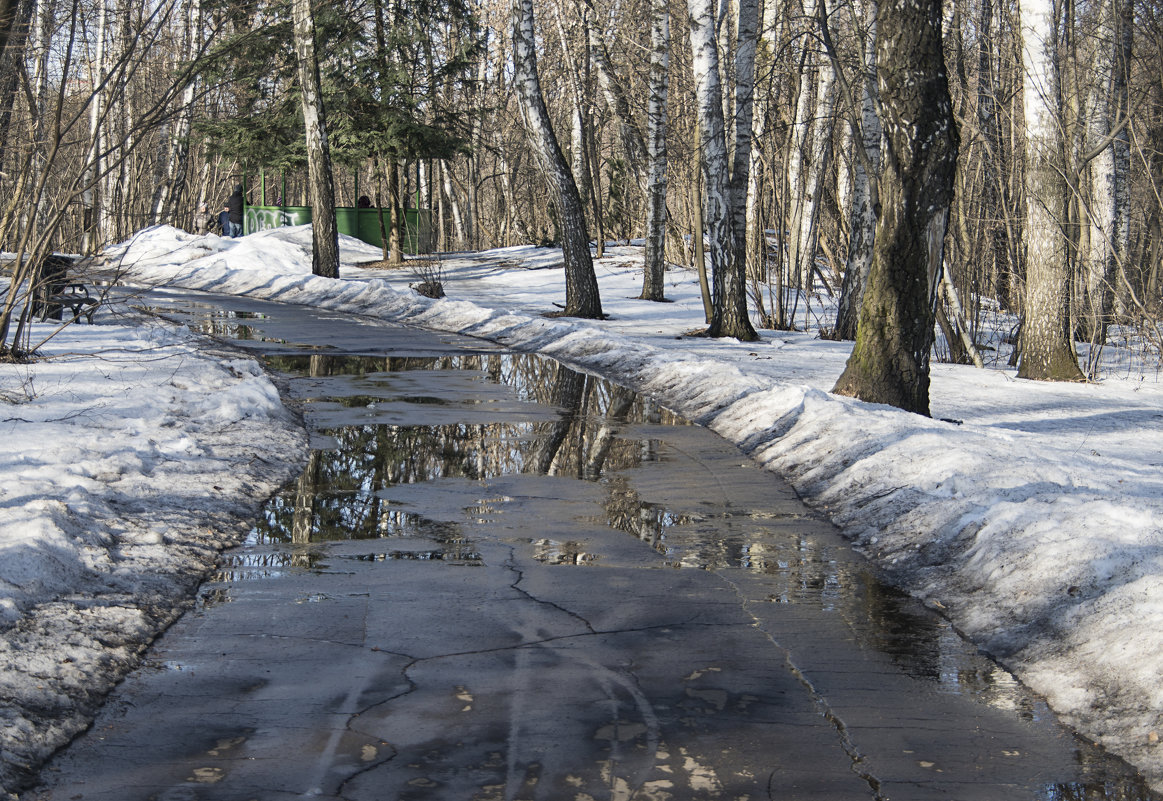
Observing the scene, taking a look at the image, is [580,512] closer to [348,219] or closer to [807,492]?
[807,492]

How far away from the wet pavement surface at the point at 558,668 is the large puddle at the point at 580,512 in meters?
0.02

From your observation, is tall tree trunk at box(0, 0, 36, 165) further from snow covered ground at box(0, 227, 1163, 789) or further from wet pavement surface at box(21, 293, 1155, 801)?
wet pavement surface at box(21, 293, 1155, 801)

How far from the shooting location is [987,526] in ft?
20.3

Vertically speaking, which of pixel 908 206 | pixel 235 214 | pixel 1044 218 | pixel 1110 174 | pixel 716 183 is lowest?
pixel 908 206

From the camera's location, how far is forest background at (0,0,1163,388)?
1069 cm

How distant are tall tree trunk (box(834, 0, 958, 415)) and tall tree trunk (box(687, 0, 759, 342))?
22.2 ft

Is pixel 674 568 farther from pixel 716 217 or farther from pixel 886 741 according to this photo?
pixel 716 217

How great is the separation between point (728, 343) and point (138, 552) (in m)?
11.9

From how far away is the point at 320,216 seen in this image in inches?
1026

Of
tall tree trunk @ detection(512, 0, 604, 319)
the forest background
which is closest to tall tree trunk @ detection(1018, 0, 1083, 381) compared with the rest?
the forest background

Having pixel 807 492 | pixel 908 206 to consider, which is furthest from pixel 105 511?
pixel 908 206

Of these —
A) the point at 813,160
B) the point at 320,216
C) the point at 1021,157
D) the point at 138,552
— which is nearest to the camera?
the point at 138,552

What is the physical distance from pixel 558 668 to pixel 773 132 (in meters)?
15.1

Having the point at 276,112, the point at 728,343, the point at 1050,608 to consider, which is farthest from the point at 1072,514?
the point at 276,112
